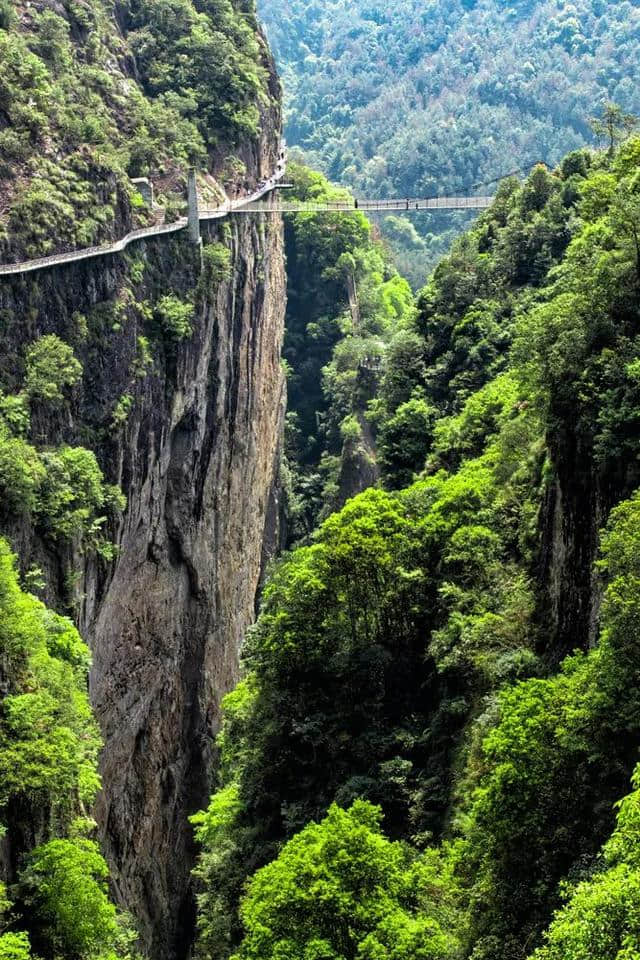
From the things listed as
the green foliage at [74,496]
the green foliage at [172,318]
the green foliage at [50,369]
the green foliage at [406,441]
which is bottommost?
the green foliage at [74,496]

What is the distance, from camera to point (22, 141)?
37750 millimetres

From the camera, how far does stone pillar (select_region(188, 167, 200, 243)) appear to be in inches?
1796

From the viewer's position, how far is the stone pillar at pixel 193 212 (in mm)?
45625

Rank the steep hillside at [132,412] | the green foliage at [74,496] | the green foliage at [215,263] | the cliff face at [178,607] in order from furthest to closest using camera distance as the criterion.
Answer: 1. the green foliage at [215,263]
2. the cliff face at [178,607]
3. the steep hillside at [132,412]
4. the green foliage at [74,496]

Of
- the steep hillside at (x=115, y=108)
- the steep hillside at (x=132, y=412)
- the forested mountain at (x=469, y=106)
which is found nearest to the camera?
the steep hillside at (x=132, y=412)

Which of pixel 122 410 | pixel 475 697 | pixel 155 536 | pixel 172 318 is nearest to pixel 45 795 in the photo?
pixel 475 697

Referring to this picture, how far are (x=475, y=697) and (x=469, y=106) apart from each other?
15825 cm

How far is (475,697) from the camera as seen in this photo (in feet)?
94.7

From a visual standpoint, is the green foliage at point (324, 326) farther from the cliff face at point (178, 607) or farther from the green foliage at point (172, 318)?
the green foliage at point (172, 318)

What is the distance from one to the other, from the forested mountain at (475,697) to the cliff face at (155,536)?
3693 millimetres

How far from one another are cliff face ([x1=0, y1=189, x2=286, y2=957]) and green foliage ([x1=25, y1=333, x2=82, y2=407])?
487 mm

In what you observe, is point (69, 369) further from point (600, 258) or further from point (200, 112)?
point (200, 112)

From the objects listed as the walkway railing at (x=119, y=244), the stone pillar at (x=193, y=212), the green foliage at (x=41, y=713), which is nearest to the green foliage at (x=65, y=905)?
the green foliage at (x=41, y=713)

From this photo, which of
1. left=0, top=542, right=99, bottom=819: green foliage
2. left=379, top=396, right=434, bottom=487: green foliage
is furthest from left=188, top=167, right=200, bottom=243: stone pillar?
left=0, top=542, right=99, bottom=819: green foliage
